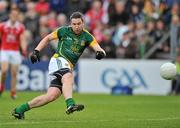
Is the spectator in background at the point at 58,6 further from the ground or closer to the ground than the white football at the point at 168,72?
further from the ground

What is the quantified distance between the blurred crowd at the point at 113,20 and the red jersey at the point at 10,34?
18.4ft

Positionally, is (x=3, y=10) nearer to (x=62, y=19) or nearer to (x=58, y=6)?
(x=58, y=6)

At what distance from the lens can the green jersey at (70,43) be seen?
13.4 meters

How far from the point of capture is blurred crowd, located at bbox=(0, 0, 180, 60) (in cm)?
2659

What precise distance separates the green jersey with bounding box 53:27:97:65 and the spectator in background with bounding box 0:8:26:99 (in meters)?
8.04

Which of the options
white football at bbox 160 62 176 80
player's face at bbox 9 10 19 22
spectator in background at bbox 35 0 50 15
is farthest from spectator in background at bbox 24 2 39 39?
white football at bbox 160 62 176 80

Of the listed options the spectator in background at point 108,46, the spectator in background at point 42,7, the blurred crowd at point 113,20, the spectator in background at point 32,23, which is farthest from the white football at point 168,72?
the spectator in background at point 42,7

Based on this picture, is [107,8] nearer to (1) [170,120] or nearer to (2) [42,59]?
(2) [42,59]

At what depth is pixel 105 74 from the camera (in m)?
26.3

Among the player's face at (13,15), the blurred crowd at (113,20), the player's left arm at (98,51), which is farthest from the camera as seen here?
the blurred crowd at (113,20)

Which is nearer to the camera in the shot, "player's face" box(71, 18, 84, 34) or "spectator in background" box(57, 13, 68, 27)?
"player's face" box(71, 18, 84, 34)

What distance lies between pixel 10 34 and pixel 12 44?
0.32 meters

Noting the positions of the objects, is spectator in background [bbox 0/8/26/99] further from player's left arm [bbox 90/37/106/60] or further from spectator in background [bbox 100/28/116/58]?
player's left arm [bbox 90/37/106/60]

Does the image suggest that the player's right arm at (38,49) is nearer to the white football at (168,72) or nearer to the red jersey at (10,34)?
the white football at (168,72)
